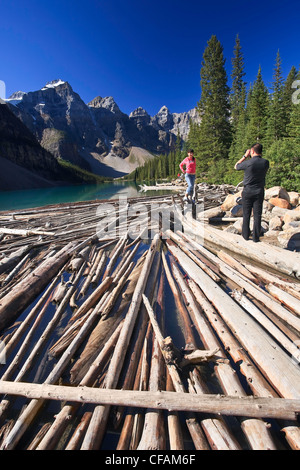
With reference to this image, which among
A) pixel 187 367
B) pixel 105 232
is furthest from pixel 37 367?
pixel 105 232

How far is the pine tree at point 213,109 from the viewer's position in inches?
1364

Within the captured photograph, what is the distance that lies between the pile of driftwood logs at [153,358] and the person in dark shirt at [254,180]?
110 centimetres

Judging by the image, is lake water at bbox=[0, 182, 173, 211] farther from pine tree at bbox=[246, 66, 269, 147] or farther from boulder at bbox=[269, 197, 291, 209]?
boulder at bbox=[269, 197, 291, 209]

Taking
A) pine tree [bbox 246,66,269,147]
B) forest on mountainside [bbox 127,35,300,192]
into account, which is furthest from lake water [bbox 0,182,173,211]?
pine tree [bbox 246,66,269,147]

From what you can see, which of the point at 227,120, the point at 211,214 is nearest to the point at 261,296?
the point at 211,214

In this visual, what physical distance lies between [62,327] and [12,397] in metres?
1.49

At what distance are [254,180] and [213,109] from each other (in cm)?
3591

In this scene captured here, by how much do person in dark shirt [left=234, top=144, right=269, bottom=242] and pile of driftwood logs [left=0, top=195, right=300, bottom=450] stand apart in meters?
1.10

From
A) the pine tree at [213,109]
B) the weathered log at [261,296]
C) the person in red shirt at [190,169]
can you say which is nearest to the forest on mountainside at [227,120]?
the pine tree at [213,109]

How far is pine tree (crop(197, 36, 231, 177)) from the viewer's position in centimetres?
3466

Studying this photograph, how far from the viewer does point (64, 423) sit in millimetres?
2158

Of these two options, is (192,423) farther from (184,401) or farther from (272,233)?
(272,233)

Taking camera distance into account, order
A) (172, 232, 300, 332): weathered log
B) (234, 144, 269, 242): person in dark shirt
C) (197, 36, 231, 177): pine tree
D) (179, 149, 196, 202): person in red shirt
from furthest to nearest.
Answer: (197, 36, 231, 177): pine tree → (179, 149, 196, 202): person in red shirt → (234, 144, 269, 242): person in dark shirt → (172, 232, 300, 332): weathered log

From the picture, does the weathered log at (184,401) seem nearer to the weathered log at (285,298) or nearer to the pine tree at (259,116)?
the weathered log at (285,298)
